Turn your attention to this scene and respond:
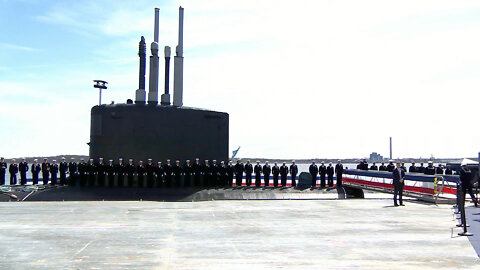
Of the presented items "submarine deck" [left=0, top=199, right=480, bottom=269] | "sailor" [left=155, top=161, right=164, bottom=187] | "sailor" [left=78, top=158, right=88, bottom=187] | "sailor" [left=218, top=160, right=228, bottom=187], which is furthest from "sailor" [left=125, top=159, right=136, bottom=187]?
"sailor" [left=218, top=160, right=228, bottom=187]

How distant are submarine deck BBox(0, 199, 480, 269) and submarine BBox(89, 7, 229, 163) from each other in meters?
3.43

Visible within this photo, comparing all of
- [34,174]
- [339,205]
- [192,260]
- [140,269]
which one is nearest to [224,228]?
[192,260]

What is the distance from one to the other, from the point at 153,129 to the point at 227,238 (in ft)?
32.5

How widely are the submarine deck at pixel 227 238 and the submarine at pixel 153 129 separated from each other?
11.2ft

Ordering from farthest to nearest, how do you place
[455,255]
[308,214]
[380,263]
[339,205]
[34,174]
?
1. [34,174]
2. [339,205]
3. [308,214]
4. [455,255]
5. [380,263]

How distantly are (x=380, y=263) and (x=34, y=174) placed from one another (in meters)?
20.5

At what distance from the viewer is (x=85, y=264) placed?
807 cm

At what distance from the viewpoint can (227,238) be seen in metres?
10.7

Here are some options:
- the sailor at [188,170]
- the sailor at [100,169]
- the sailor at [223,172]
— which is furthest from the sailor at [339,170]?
the sailor at [100,169]

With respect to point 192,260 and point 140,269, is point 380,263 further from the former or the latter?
point 140,269

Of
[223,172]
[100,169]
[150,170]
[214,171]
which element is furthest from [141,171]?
[223,172]

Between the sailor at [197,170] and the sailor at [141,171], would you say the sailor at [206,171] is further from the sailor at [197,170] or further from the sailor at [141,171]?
the sailor at [141,171]

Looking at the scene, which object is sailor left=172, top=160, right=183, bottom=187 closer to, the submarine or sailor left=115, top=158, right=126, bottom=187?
the submarine

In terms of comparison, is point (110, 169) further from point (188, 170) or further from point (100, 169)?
point (188, 170)
